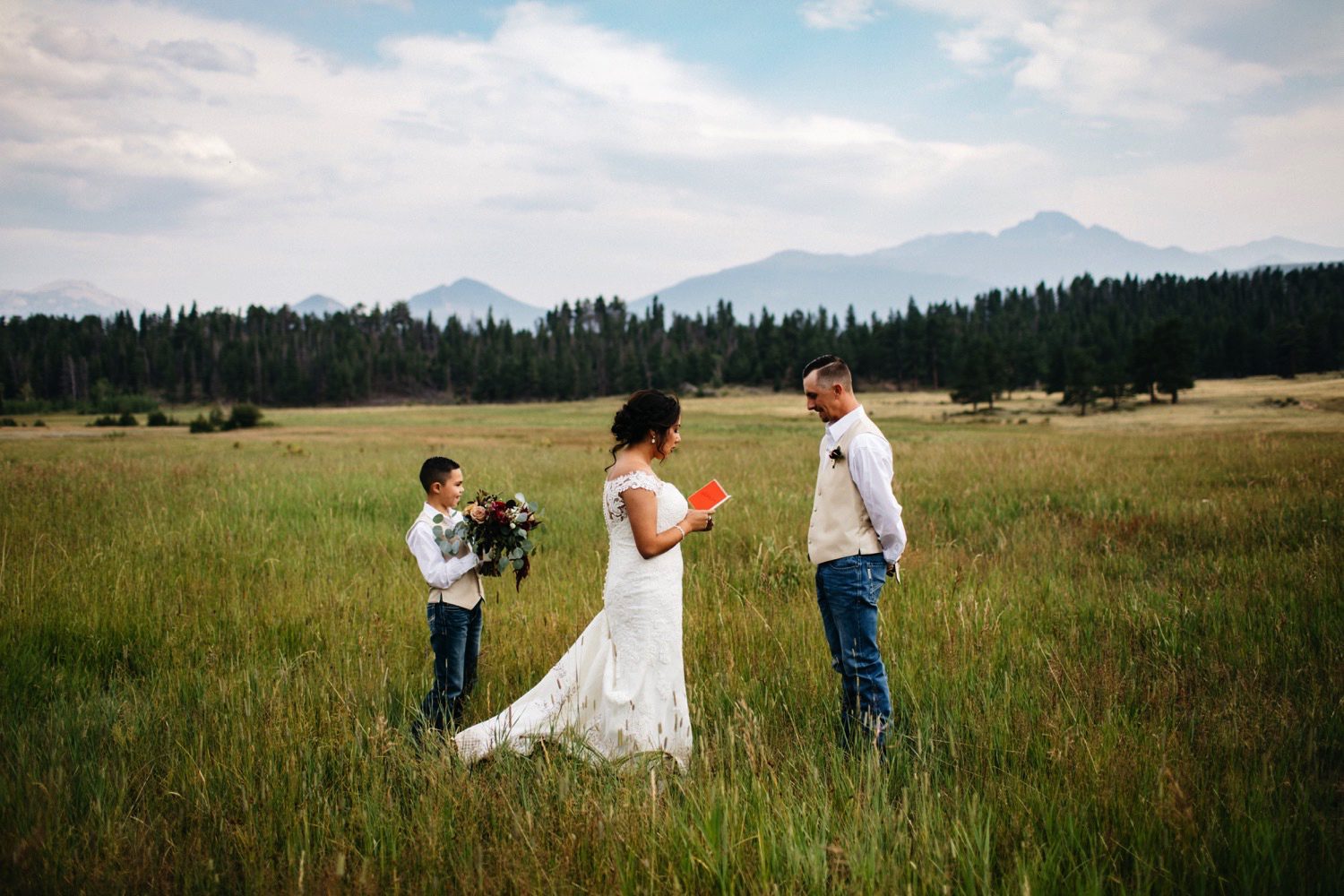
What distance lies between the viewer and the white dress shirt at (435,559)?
471 cm

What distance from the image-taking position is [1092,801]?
3.35 meters

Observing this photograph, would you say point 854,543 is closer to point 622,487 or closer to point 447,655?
point 622,487

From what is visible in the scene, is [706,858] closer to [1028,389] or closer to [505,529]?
[505,529]

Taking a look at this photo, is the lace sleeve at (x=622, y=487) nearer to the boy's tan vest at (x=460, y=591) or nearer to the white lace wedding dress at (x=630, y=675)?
the white lace wedding dress at (x=630, y=675)

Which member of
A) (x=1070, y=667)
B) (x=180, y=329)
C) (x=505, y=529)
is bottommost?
(x=1070, y=667)

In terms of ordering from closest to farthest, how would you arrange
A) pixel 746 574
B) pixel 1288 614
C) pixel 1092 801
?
pixel 1092 801 < pixel 1288 614 < pixel 746 574

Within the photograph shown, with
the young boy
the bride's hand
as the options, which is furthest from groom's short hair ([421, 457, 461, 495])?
the bride's hand

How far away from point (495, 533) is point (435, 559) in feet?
1.60

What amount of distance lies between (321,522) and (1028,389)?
111368 mm

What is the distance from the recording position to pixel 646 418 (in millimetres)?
4086

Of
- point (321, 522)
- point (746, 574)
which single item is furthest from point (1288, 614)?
point (321, 522)

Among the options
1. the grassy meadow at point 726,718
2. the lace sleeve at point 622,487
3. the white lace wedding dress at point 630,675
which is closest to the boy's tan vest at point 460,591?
the grassy meadow at point 726,718

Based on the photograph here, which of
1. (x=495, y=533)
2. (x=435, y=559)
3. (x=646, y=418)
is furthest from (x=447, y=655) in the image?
(x=646, y=418)

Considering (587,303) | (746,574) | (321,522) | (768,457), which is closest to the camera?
(746,574)
